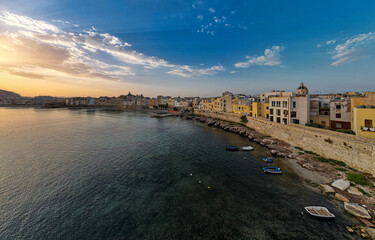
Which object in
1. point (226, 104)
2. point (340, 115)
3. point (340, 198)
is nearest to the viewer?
point (340, 198)

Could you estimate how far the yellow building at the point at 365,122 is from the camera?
25591mm

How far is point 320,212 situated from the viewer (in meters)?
15.3

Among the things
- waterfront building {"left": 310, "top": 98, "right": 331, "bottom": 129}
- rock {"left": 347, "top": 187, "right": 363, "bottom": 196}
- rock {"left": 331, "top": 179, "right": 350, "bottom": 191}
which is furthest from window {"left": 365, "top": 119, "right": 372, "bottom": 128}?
rock {"left": 347, "top": 187, "right": 363, "bottom": 196}

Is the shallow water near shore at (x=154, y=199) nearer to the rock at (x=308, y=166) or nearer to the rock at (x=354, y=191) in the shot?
Answer: the rock at (x=308, y=166)

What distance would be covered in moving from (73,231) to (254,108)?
64.9m

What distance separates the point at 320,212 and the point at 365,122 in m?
24.1

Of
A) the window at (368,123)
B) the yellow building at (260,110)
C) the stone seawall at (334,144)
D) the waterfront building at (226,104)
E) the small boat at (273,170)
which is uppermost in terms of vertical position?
the waterfront building at (226,104)

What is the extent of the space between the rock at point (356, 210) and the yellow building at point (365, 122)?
1877 centimetres

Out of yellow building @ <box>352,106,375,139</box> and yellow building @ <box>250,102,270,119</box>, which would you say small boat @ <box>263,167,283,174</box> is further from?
yellow building @ <box>250,102,270,119</box>

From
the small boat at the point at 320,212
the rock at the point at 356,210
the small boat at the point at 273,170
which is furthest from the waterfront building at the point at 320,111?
the small boat at the point at 320,212

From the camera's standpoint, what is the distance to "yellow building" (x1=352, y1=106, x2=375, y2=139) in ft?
84.0

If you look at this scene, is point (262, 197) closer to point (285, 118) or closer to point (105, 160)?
point (105, 160)

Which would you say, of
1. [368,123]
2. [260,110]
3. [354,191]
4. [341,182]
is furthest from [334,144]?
[260,110]

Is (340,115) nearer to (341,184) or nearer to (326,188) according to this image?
(341,184)
